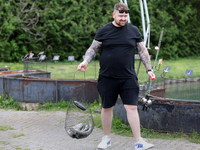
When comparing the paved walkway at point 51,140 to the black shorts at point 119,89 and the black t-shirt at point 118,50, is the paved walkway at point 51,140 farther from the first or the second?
the black t-shirt at point 118,50

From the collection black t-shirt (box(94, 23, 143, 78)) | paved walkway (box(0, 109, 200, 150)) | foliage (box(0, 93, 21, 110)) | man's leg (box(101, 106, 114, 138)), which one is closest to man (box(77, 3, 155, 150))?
black t-shirt (box(94, 23, 143, 78))

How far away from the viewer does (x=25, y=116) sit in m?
6.63

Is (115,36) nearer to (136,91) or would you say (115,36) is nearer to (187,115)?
(136,91)

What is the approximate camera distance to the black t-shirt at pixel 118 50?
3.87 meters

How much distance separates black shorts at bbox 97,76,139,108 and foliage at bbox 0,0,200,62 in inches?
729

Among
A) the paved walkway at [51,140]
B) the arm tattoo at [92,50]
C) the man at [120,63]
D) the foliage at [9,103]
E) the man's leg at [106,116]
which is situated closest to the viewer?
the man at [120,63]

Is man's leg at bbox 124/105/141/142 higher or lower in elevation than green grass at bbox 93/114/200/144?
higher

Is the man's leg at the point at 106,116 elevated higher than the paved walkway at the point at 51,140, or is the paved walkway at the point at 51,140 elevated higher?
the man's leg at the point at 106,116

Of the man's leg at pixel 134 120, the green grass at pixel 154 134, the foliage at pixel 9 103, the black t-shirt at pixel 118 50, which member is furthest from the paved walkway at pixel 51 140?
the foliage at pixel 9 103

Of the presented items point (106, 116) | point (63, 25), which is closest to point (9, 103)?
point (106, 116)

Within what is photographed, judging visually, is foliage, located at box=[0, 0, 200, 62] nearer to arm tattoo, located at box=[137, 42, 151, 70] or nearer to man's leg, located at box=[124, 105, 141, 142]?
arm tattoo, located at box=[137, 42, 151, 70]

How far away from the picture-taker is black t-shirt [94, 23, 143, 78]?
3867 millimetres

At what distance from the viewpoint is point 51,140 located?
4844mm

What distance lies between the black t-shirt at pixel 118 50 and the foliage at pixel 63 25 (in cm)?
1853
